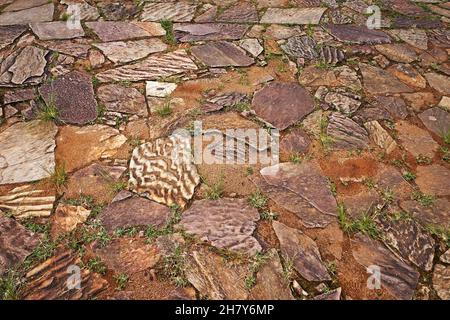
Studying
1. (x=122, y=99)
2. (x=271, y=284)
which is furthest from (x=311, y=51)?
(x=271, y=284)

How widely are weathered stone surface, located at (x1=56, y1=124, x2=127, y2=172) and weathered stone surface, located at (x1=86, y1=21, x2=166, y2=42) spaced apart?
165cm

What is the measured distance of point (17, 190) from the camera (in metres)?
2.55

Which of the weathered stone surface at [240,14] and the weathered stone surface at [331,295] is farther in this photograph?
the weathered stone surface at [240,14]

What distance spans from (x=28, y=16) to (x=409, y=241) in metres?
4.94

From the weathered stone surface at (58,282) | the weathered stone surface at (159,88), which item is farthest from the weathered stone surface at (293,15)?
the weathered stone surface at (58,282)

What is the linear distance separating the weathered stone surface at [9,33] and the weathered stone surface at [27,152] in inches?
61.4

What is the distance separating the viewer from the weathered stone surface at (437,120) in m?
3.15

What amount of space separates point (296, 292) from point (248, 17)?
378cm

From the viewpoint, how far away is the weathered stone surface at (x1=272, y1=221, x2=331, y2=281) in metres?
2.12

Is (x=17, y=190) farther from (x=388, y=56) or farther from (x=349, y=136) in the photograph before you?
(x=388, y=56)

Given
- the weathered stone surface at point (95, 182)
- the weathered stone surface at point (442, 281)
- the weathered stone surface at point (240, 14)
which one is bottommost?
the weathered stone surface at point (442, 281)

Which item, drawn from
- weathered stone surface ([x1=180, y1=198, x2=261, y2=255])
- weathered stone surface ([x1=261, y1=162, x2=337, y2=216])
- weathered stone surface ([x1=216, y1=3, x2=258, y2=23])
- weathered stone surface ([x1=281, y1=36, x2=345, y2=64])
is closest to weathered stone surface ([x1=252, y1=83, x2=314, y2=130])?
weathered stone surface ([x1=261, y1=162, x2=337, y2=216])

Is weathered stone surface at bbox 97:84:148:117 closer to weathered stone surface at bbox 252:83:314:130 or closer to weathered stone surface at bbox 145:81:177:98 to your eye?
weathered stone surface at bbox 145:81:177:98

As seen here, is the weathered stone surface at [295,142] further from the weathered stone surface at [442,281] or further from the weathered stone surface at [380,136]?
the weathered stone surface at [442,281]
